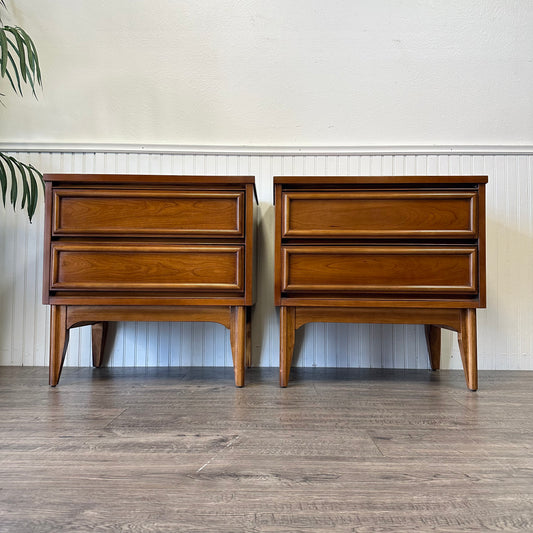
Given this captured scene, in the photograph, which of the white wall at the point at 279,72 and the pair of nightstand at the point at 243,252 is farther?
the white wall at the point at 279,72

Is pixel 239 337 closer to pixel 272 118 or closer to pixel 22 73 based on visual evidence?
pixel 272 118

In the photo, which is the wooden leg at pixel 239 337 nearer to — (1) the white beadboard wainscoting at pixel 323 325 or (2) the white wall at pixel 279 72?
(1) the white beadboard wainscoting at pixel 323 325

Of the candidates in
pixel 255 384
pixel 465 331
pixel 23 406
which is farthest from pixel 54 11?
pixel 465 331

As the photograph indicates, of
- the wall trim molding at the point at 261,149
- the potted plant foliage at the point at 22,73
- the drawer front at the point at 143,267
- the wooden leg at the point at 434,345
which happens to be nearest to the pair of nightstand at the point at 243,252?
the drawer front at the point at 143,267

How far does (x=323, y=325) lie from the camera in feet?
5.34

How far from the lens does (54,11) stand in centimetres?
153

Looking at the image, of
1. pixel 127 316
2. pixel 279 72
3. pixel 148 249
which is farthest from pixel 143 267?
pixel 279 72

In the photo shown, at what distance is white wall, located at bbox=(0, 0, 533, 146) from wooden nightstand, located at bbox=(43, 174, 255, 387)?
543mm

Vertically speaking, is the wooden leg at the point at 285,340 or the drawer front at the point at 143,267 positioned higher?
the drawer front at the point at 143,267

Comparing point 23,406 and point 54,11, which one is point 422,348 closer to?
point 23,406

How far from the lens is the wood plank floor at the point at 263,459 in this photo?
1.63 ft

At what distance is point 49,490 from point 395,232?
1.08 meters

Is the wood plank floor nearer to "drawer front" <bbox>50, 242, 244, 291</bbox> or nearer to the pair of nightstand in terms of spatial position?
the pair of nightstand

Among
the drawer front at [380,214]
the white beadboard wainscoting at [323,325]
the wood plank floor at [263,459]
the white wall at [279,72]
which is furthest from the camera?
the white beadboard wainscoting at [323,325]
